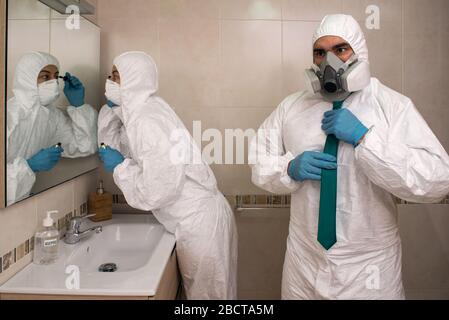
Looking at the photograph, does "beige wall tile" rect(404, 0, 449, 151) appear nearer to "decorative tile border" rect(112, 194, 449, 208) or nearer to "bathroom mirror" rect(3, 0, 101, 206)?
"decorative tile border" rect(112, 194, 449, 208)

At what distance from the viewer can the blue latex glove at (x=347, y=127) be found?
3.76 feet

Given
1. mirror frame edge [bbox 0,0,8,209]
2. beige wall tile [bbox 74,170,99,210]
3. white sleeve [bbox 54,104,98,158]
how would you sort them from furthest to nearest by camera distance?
1. beige wall tile [bbox 74,170,99,210]
2. white sleeve [bbox 54,104,98,158]
3. mirror frame edge [bbox 0,0,8,209]

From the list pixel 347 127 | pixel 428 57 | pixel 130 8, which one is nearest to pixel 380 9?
pixel 428 57

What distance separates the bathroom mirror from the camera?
1066 mm

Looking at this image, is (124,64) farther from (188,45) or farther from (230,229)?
(230,229)

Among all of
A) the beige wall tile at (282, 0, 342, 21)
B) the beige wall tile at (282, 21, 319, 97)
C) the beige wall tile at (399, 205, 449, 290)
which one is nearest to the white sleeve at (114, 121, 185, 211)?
the beige wall tile at (282, 21, 319, 97)

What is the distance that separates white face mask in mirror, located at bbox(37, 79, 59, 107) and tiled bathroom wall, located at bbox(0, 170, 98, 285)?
1.11ft

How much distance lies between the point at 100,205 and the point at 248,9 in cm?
124

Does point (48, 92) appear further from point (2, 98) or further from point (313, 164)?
point (313, 164)

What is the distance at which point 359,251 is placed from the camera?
120 cm

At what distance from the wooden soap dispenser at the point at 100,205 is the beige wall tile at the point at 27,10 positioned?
80 cm

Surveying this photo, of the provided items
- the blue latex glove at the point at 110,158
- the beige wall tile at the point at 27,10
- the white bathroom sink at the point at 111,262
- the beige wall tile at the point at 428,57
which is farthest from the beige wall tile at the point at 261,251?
the beige wall tile at the point at 27,10

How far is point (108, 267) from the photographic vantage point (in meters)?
1.35

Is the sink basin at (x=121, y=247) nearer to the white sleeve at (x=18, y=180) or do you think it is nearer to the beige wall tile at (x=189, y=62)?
the white sleeve at (x=18, y=180)
